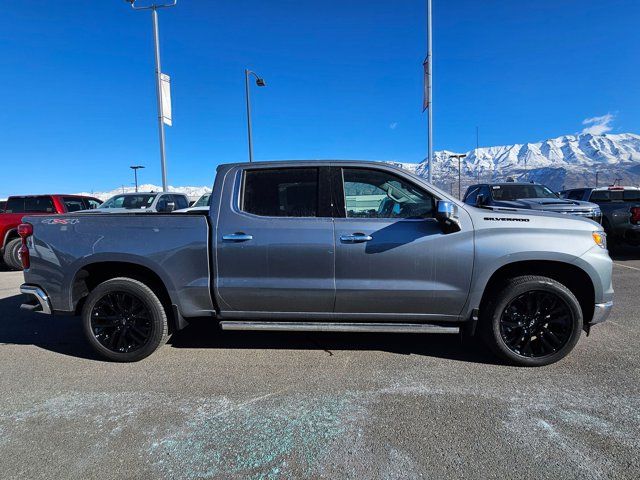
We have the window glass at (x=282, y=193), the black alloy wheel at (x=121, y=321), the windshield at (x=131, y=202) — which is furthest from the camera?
the windshield at (x=131, y=202)

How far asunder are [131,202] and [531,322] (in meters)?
11.6

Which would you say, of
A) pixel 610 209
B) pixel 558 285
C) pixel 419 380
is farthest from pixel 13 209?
pixel 610 209

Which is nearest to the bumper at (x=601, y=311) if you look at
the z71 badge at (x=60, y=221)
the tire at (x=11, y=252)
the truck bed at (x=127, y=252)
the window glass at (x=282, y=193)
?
the window glass at (x=282, y=193)

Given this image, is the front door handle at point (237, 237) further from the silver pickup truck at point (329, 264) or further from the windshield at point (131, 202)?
the windshield at point (131, 202)

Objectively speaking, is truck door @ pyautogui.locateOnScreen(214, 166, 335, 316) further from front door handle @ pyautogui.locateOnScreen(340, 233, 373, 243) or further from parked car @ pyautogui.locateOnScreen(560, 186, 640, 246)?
parked car @ pyautogui.locateOnScreen(560, 186, 640, 246)

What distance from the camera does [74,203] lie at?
35.9ft

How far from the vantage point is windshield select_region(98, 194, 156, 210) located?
11812mm

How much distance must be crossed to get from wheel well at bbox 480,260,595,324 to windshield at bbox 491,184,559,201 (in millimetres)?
7713

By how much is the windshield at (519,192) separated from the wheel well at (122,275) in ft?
31.6

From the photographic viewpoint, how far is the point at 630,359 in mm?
3701

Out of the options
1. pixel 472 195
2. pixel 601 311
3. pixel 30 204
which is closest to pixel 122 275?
pixel 601 311

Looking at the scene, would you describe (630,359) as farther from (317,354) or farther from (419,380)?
(317,354)

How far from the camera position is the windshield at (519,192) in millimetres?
10711

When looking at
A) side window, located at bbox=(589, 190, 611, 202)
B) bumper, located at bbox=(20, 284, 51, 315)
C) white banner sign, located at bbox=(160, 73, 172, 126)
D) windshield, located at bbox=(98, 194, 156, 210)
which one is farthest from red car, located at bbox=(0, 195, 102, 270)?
side window, located at bbox=(589, 190, 611, 202)
